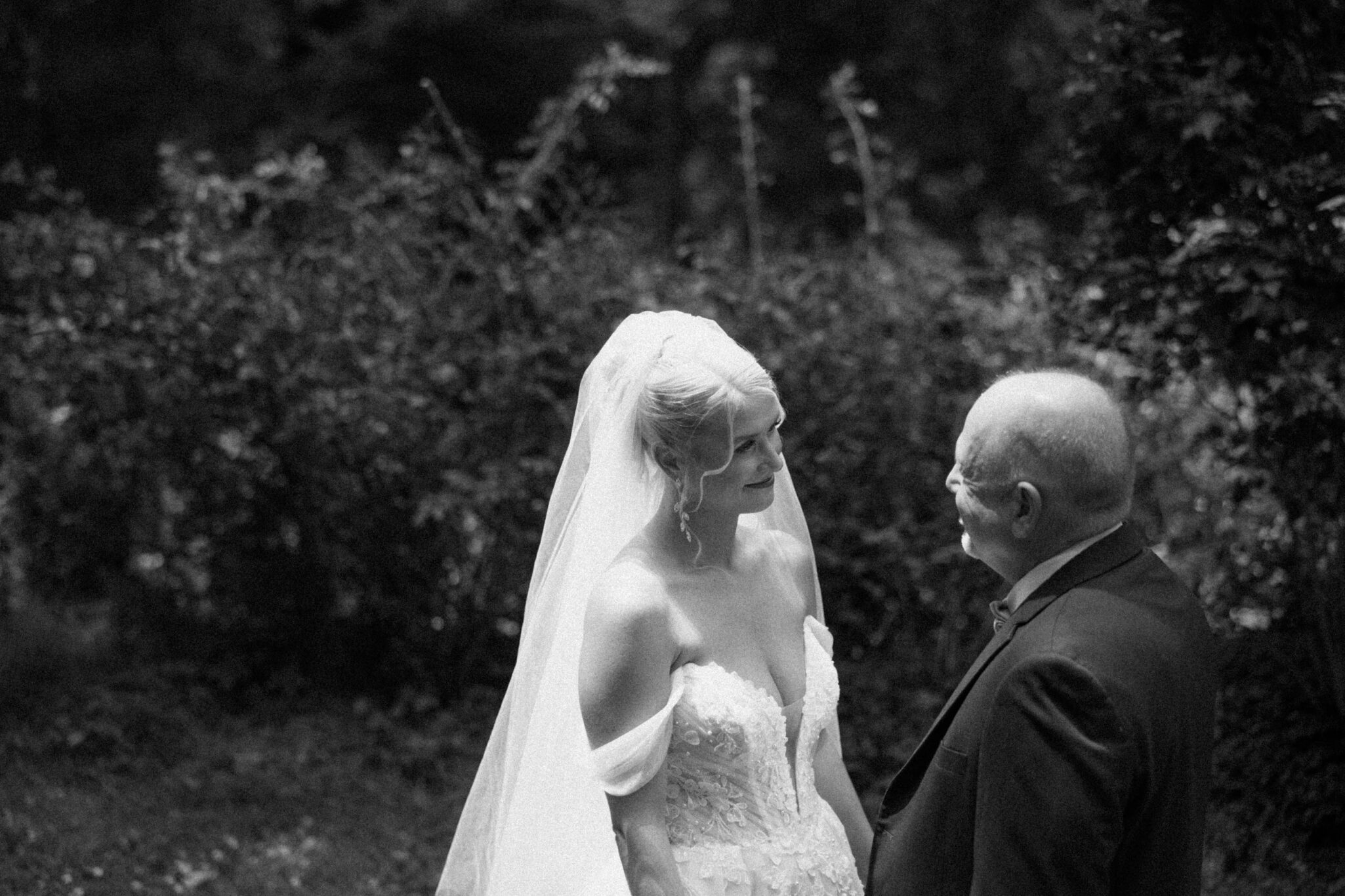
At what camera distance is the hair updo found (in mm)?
2961

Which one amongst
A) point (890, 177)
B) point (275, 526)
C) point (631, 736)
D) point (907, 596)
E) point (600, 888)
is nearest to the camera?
Result: point (631, 736)

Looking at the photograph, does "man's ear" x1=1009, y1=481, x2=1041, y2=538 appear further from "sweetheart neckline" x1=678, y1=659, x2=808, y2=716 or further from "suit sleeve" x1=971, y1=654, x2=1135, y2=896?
"sweetheart neckline" x1=678, y1=659, x2=808, y2=716

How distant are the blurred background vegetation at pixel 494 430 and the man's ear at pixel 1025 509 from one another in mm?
2760

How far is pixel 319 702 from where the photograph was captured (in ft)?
23.8

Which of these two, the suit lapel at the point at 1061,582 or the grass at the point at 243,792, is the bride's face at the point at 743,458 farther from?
the grass at the point at 243,792

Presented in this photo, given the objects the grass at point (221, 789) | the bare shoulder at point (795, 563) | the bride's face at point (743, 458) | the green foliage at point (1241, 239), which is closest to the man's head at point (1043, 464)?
the bride's face at point (743, 458)

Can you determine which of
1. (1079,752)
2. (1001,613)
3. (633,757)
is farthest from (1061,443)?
(633,757)

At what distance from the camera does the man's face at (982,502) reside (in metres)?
2.49

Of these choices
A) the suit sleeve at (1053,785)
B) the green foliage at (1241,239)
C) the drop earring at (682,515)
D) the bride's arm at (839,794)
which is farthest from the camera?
the green foliage at (1241,239)

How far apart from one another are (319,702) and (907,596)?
2.83 meters

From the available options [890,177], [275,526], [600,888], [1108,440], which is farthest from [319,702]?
[1108,440]

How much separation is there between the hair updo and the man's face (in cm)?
54

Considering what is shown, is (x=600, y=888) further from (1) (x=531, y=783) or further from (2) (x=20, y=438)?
(2) (x=20, y=438)

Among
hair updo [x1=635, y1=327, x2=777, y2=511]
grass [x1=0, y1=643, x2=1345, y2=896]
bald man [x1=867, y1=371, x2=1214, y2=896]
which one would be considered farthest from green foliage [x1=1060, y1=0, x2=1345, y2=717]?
bald man [x1=867, y1=371, x2=1214, y2=896]
